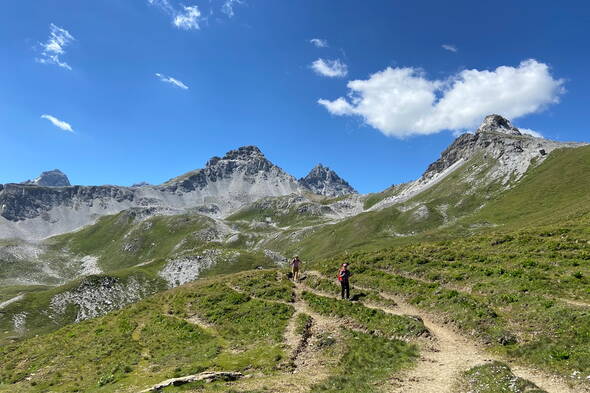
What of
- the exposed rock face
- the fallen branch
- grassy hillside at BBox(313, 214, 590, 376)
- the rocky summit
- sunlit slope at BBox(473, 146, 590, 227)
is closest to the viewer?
the rocky summit

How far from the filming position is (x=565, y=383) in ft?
61.2

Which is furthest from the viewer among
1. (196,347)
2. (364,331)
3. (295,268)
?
(295,268)

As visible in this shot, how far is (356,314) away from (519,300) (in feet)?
43.4

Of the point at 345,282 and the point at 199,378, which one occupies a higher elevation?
the point at 345,282

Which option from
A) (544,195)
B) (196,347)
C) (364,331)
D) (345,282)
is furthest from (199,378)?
(544,195)

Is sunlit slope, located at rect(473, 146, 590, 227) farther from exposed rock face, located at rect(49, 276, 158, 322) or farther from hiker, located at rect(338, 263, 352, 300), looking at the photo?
exposed rock face, located at rect(49, 276, 158, 322)

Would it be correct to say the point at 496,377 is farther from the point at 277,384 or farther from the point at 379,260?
the point at 379,260

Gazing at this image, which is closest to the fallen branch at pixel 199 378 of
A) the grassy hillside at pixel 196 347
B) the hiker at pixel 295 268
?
the grassy hillside at pixel 196 347

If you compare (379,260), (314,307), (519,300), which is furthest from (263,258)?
(519,300)

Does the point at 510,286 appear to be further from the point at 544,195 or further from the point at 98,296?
the point at 544,195

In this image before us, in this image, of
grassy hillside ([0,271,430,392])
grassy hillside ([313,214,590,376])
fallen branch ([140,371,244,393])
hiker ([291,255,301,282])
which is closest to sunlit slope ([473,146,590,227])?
grassy hillside ([313,214,590,376])

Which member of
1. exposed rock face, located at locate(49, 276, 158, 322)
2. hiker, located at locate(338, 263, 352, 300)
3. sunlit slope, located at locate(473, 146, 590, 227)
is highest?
sunlit slope, located at locate(473, 146, 590, 227)

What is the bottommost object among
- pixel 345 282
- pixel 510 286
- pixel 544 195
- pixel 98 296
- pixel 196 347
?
pixel 98 296

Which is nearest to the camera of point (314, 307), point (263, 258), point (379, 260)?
point (314, 307)
